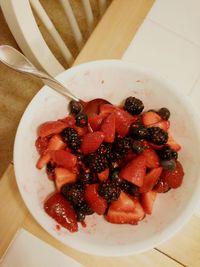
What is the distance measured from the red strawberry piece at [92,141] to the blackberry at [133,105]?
9 cm

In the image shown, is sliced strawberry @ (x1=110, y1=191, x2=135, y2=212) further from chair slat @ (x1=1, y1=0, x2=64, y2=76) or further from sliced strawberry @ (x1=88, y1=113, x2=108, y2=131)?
chair slat @ (x1=1, y1=0, x2=64, y2=76)

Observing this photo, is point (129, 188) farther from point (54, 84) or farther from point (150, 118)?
point (54, 84)

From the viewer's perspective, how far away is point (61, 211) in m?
0.70

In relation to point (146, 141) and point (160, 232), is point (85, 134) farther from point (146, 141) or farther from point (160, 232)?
point (160, 232)

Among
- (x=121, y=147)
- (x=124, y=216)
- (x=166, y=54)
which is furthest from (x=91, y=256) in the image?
(x=166, y=54)

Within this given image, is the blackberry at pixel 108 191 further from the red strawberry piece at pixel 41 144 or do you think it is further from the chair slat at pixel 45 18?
the chair slat at pixel 45 18

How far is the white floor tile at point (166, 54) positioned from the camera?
0.92 metres

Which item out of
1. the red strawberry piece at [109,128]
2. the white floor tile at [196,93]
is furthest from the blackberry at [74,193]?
the white floor tile at [196,93]

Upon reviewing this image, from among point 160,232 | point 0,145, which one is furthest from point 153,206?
point 0,145

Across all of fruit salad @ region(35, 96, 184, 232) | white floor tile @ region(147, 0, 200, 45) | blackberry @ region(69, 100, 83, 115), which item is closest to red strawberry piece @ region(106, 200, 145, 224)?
fruit salad @ region(35, 96, 184, 232)

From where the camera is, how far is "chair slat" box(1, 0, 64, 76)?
0.91 m

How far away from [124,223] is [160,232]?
68mm

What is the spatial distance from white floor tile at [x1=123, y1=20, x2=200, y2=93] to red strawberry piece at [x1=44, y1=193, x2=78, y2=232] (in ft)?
1.30

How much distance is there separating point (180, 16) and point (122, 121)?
389 millimetres
